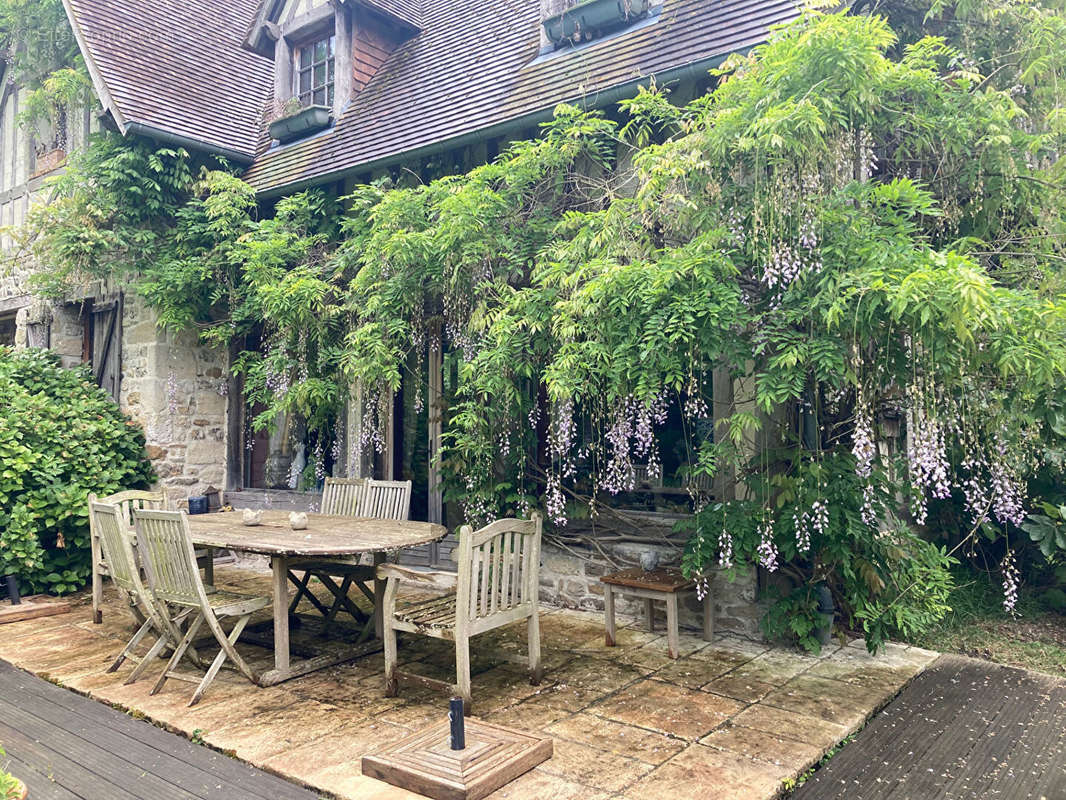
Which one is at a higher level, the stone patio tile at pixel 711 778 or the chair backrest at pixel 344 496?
the chair backrest at pixel 344 496

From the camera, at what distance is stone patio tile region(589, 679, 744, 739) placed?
10.9 feet

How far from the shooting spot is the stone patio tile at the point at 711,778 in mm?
2709

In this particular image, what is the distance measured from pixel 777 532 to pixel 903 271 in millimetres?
1665

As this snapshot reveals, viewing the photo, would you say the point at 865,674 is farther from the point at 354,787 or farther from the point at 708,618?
the point at 354,787

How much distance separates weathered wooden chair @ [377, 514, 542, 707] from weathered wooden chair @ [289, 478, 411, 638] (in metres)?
0.99

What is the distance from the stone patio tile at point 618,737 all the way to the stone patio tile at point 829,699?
29.0 inches

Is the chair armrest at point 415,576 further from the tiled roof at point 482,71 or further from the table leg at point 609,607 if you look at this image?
the tiled roof at point 482,71

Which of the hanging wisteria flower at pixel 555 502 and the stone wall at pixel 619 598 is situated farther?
the hanging wisteria flower at pixel 555 502

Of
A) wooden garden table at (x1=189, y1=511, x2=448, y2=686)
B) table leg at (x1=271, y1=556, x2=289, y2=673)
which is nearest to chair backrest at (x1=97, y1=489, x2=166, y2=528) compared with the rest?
wooden garden table at (x1=189, y1=511, x2=448, y2=686)

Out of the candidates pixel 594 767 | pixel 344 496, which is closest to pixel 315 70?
pixel 344 496

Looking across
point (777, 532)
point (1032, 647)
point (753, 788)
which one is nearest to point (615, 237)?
point (777, 532)

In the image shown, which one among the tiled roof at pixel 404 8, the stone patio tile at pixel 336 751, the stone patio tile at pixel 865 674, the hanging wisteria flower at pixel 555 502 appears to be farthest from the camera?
the tiled roof at pixel 404 8

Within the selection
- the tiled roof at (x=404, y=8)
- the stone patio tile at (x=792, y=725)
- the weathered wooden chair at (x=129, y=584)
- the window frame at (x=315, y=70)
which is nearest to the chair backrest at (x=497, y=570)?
the stone patio tile at (x=792, y=725)

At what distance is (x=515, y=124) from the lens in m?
5.61
